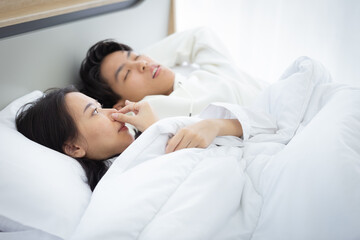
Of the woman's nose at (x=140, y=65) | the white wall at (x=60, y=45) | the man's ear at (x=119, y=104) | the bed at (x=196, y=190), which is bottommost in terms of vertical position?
the man's ear at (x=119, y=104)

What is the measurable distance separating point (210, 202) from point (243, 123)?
1.13 ft

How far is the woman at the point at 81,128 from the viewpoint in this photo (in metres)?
1.02

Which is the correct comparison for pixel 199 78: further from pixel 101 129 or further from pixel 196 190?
pixel 196 190

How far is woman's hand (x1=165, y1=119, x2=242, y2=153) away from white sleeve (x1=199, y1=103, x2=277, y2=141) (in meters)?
0.05

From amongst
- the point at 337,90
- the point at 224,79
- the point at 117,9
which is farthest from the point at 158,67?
the point at 337,90

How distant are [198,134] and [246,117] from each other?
0.62 feet

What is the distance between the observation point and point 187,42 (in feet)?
5.79

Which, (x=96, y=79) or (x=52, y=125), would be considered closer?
(x=52, y=125)

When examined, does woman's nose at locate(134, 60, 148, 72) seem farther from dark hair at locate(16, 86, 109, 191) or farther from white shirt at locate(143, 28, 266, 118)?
dark hair at locate(16, 86, 109, 191)

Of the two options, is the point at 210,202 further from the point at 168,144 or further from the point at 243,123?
the point at 243,123

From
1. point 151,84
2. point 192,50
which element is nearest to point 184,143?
point 151,84

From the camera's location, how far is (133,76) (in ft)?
4.78

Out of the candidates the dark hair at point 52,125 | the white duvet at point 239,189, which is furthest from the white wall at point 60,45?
the white duvet at point 239,189

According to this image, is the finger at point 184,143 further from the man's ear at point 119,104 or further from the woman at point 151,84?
the man's ear at point 119,104
